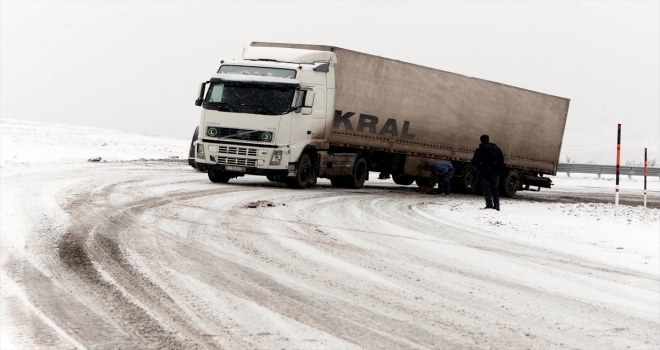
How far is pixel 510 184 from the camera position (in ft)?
86.3

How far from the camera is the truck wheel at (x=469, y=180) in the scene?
2530 cm

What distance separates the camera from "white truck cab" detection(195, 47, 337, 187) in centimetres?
1977

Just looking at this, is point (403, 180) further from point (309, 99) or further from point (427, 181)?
point (309, 99)

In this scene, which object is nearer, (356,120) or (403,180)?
(356,120)

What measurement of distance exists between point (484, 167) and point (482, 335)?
11.0 m

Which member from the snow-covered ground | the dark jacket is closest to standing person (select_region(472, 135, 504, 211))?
the dark jacket

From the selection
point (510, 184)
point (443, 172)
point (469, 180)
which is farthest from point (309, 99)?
point (510, 184)

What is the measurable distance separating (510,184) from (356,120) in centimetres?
678

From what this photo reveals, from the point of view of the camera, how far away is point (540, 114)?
2708cm

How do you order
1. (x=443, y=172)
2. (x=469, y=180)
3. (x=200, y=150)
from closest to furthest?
(x=200, y=150) < (x=443, y=172) < (x=469, y=180)

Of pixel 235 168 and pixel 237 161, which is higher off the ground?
pixel 237 161

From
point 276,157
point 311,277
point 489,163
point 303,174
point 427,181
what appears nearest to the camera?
point 311,277

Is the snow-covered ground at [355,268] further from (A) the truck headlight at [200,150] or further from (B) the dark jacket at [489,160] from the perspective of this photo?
(A) the truck headlight at [200,150]

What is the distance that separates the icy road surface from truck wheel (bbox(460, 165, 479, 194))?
9.68 metres
